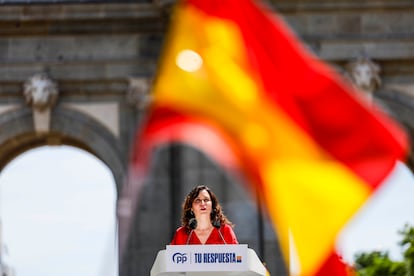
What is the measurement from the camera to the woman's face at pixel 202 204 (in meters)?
8.99

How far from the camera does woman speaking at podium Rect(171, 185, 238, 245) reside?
29.3 feet

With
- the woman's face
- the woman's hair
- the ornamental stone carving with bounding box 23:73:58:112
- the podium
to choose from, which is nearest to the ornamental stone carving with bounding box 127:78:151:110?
the ornamental stone carving with bounding box 23:73:58:112

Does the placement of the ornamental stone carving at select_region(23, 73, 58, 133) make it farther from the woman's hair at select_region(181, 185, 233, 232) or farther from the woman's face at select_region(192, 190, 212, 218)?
the woman's face at select_region(192, 190, 212, 218)

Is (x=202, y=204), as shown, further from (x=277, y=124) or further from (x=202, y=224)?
(x=277, y=124)

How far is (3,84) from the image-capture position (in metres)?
28.6

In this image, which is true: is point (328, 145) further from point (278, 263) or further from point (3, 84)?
point (3, 84)

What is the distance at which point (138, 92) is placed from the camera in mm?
28312

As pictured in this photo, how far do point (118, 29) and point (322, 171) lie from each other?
22.1m

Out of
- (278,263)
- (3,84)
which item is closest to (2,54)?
(3,84)

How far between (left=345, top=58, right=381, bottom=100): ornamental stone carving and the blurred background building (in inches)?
0.8

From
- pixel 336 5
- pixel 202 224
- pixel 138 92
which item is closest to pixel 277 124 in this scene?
pixel 202 224

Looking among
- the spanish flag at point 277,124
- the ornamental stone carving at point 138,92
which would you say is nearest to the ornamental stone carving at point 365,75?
the ornamental stone carving at point 138,92

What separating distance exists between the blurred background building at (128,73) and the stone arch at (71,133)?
18mm

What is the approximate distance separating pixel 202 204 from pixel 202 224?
5.9 inches
